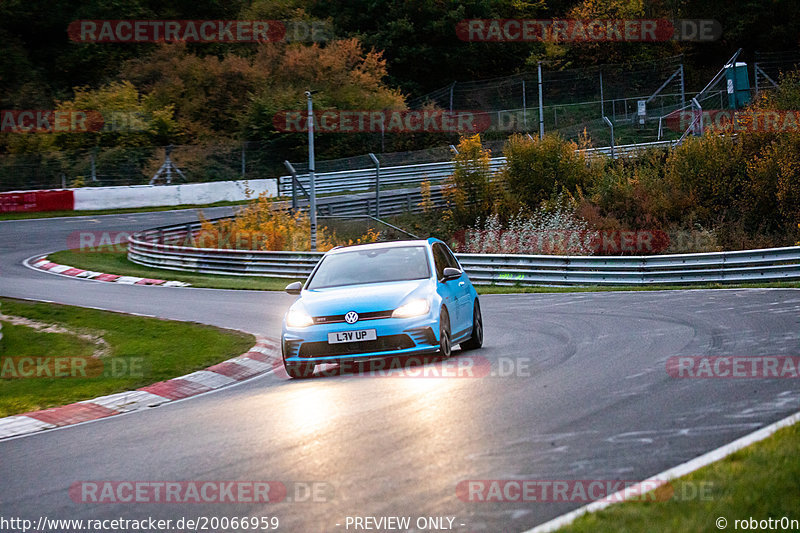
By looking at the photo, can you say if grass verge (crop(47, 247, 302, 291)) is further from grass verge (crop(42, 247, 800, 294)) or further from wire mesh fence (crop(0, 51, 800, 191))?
wire mesh fence (crop(0, 51, 800, 191))

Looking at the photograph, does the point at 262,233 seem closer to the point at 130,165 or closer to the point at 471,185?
the point at 471,185

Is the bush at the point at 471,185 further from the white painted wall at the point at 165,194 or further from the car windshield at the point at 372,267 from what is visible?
the car windshield at the point at 372,267

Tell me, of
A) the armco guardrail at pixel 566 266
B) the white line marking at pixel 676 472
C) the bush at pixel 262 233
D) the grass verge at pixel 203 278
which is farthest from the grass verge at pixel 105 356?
the bush at pixel 262 233

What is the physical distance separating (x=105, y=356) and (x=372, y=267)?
496 centimetres

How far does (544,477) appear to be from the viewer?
5.98m

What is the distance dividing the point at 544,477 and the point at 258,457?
2.22 meters

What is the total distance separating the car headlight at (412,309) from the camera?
1136 cm

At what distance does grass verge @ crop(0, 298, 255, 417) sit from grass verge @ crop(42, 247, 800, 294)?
26.7 ft

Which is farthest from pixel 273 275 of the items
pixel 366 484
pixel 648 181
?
pixel 366 484

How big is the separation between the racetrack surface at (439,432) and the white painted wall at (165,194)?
3585 cm

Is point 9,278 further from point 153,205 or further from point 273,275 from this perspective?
point 153,205

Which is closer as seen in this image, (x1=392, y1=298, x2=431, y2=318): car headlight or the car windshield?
(x1=392, y1=298, x2=431, y2=318): car headlight

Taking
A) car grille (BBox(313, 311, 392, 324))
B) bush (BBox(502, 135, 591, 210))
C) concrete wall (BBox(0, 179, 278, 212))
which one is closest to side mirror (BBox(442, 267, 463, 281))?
car grille (BBox(313, 311, 392, 324))

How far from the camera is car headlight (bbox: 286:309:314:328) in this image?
11477 millimetres
